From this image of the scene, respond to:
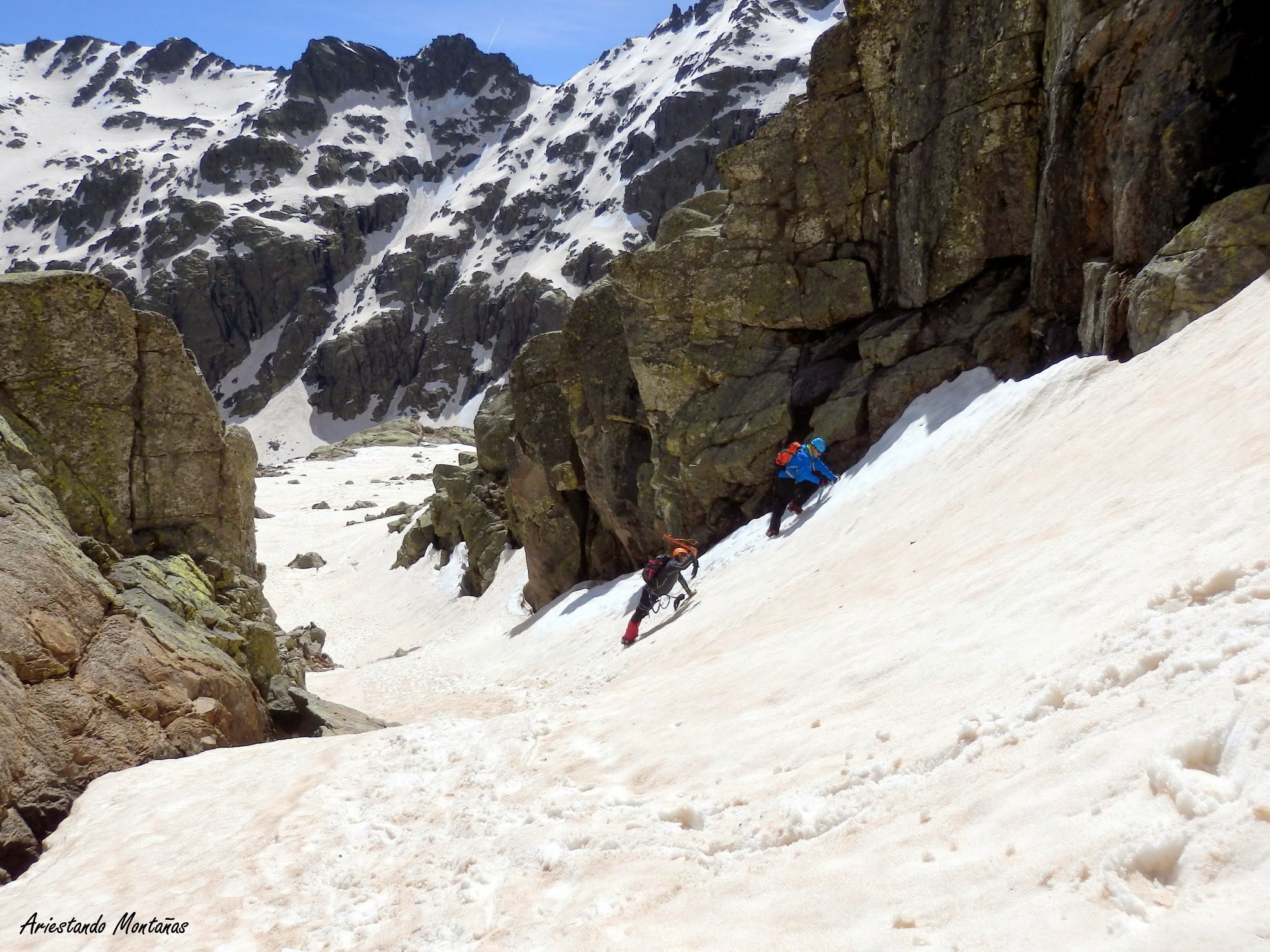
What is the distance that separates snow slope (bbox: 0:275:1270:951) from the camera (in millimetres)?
3693

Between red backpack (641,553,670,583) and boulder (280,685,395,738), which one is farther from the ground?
red backpack (641,553,670,583)

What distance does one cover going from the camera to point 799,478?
19172 mm

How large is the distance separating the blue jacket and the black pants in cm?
13

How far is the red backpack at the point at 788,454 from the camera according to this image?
1911 centimetres

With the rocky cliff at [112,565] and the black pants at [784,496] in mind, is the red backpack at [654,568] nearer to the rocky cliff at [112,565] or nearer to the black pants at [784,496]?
the black pants at [784,496]

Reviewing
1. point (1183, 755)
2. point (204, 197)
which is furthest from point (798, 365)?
point (204, 197)

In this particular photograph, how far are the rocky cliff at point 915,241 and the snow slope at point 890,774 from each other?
9.78 ft

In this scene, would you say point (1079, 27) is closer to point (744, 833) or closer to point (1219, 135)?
point (1219, 135)

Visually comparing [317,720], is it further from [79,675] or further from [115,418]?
[115,418]

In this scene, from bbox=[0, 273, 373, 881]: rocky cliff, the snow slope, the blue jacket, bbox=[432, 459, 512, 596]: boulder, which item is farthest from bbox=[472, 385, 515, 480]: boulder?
the snow slope

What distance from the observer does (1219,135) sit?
1334 cm

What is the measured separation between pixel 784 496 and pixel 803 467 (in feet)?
2.80

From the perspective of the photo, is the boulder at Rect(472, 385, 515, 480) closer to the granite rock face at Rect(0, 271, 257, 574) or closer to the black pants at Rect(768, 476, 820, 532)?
the granite rock face at Rect(0, 271, 257, 574)

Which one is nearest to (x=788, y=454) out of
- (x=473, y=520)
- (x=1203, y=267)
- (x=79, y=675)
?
(x=1203, y=267)
